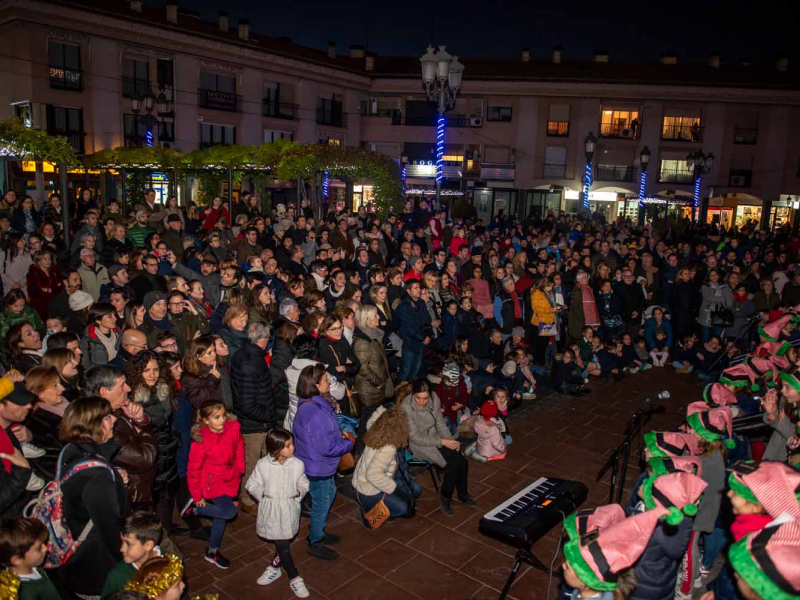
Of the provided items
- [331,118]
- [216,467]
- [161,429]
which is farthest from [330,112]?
[216,467]

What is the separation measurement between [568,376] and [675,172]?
3098cm

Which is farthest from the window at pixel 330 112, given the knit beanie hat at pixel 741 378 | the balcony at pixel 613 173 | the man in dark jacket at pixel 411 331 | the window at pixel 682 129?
the knit beanie hat at pixel 741 378

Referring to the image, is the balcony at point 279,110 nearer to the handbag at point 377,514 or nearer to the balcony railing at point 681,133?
the balcony railing at point 681,133

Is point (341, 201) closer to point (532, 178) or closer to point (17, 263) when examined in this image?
point (532, 178)

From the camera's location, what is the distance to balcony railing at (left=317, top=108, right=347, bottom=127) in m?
35.3

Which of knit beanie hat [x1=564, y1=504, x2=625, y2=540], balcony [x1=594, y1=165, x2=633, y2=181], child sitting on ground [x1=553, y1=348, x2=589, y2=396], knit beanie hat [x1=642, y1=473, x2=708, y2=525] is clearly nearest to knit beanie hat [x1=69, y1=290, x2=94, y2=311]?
knit beanie hat [x1=564, y1=504, x2=625, y2=540]

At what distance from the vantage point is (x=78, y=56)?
1028 inches

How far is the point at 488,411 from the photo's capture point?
23.4ft

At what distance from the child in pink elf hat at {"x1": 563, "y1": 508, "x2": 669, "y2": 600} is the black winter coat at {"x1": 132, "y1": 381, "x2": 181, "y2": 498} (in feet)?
10.6

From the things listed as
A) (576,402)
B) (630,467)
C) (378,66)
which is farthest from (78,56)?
(630,467)

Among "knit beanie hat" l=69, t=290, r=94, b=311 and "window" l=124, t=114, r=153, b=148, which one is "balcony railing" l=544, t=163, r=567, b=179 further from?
"knit beanie hat" l=69, t=290, r=94, b=311

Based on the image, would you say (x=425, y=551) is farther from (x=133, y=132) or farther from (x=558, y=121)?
(x=558, y=121)

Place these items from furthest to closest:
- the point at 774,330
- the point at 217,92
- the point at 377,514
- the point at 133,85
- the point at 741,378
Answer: the point at 217,92
the point at 133,85
the point at 774,330
the point at 741,378
the point at 377,514

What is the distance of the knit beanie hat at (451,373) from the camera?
7.16m
